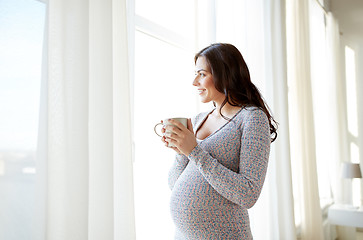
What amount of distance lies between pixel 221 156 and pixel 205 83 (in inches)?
11.4

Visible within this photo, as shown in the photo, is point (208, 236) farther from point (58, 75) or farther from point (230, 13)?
point (230, 13)

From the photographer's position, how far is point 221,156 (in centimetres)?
120

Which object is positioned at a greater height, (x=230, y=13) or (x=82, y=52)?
(x=230, y=13)

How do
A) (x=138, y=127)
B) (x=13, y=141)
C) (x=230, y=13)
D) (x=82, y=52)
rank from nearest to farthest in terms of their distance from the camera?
(x=13, y=141)
(x=82, y=52)
(x=138, y=127)
(x=230, y=13)

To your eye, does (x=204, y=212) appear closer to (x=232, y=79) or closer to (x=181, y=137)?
(x=181, y=137)

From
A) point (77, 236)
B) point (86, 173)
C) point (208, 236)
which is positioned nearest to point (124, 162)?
point (86, 173)

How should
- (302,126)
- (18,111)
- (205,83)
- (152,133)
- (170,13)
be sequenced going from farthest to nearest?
(302,126)
(170,13)
(152,133)
(205,83)
(18,111)

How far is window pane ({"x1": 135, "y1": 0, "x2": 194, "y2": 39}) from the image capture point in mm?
1876

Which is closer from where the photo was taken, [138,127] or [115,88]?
[115,88]

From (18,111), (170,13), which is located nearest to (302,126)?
(170,13)

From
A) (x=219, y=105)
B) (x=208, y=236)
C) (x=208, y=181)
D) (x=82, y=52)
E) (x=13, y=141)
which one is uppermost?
(x=82, y=52)

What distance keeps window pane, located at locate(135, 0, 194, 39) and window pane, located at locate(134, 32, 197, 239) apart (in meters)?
0.14

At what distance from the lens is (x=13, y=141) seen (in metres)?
0.89

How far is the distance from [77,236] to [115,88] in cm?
46
